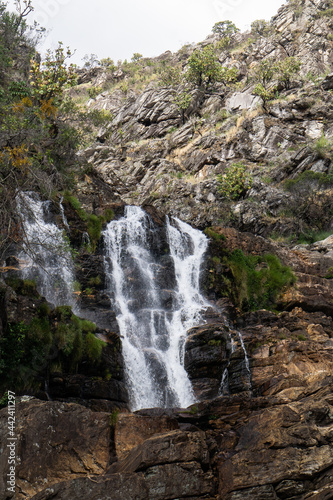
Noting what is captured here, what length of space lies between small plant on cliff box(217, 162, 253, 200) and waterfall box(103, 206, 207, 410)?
894 centimetres

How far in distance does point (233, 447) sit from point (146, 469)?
2065 millimetres

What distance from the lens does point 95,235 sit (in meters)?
24.4

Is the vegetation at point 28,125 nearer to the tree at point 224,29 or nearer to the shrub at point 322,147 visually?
the shrub at point 322,147

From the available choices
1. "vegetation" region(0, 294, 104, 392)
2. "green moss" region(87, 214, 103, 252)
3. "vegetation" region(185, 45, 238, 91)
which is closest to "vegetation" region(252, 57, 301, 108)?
"vegetation" region(185, 45, 238, 91)

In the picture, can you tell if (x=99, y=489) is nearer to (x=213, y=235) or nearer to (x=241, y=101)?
(x=213, y=235)

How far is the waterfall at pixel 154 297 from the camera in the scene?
17.5m

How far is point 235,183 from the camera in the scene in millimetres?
36719

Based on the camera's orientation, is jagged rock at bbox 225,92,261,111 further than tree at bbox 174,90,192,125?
No

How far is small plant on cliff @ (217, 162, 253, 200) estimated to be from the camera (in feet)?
119

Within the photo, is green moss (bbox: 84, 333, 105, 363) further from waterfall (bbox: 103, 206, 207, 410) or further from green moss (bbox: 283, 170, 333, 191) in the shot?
green moss (bbox: 283, 170, 333, 191)

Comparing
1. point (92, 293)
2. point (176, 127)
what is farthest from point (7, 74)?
point (176, 127)

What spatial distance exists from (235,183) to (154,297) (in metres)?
17.5

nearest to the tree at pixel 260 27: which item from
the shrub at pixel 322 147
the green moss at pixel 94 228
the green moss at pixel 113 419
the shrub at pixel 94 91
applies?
the shrub at pixel 94 91

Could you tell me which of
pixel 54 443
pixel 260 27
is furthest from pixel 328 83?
pixel 54 443
